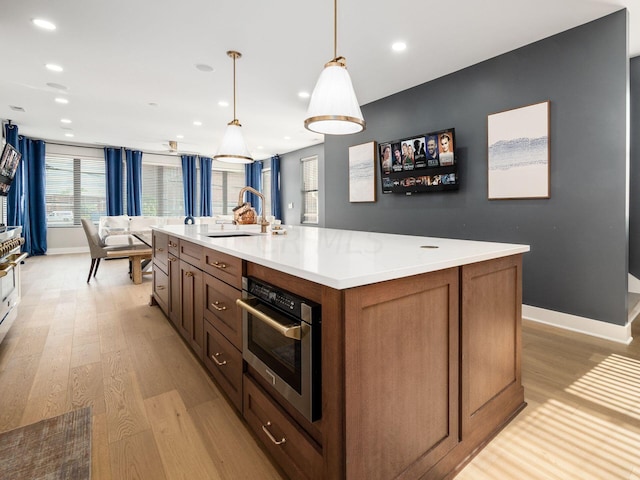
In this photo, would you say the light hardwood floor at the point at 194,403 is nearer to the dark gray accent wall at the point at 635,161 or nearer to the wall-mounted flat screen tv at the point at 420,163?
the dark gray accent wall at the point at 635,161

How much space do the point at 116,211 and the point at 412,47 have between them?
7.69 metres

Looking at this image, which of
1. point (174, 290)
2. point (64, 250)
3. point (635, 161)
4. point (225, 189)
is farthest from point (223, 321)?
point (225, 189)

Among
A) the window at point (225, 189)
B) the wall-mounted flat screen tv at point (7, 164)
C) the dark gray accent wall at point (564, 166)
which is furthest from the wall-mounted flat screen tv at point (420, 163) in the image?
the window at point (225, 189)

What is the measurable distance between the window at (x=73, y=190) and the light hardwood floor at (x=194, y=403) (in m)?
6.01

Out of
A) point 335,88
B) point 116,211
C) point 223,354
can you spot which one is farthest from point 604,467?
point 116,211

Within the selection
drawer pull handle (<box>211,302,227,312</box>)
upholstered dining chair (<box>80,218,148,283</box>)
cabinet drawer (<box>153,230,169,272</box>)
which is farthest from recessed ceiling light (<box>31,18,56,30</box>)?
drawer pull handle (<box>211,302,227,312</box>)

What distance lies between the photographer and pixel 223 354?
1699 mm

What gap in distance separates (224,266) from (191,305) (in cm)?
76

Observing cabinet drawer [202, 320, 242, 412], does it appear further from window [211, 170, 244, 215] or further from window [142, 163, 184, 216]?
window [211, 170, 244, 215]

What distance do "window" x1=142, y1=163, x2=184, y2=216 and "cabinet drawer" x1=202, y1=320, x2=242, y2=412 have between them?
25.8ft

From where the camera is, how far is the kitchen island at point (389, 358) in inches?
36.4

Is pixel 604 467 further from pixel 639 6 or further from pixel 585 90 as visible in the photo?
pixel 639 6

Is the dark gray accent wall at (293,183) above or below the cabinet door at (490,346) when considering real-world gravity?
above

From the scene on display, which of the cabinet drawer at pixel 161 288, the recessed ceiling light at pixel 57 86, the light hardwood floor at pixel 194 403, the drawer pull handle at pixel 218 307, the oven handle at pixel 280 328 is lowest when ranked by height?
the light hardwood floor at pixel 194 403
